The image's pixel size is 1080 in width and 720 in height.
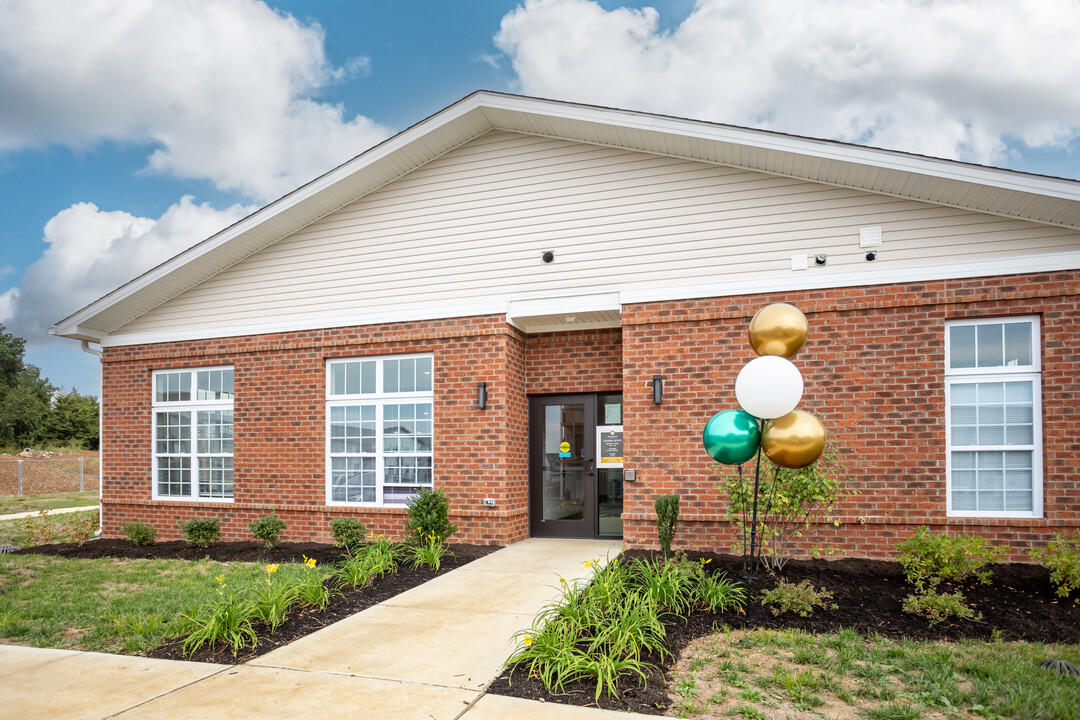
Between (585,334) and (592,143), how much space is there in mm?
2758

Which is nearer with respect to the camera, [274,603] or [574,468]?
[274,603]

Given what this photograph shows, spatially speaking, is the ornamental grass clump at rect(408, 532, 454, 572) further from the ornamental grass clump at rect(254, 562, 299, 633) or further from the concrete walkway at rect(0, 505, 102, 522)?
the concrete walkway at rect(0, 505, 102, 522)

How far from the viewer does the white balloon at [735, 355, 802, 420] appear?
511 centimetres

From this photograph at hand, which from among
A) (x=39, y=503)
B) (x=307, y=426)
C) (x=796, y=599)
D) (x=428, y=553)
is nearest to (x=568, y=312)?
(x=428, y=553)

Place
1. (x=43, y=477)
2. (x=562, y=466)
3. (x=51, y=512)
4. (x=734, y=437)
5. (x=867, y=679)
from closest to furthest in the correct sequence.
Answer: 1. (x=867, y=679)
2. (x=734, y=437)
3. (x=562, y=466)
4. (x=51, y=512)
5. (x=43, y=477)

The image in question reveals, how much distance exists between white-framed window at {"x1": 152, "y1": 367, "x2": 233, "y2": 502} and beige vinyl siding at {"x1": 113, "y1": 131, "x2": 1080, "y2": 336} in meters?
0.97

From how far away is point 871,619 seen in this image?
5.34m

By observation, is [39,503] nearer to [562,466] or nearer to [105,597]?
[105,597]

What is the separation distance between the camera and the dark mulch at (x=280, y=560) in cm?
509

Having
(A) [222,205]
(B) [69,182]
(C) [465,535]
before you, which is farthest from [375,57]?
(B) [69,182]

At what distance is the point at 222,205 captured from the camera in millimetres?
49625

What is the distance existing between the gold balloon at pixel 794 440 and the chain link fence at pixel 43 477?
2556 cm

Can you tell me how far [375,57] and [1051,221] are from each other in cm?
2390

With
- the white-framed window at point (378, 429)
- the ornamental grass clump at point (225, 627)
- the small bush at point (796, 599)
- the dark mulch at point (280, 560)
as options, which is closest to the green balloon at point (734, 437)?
the small bush at point (796, 599)
